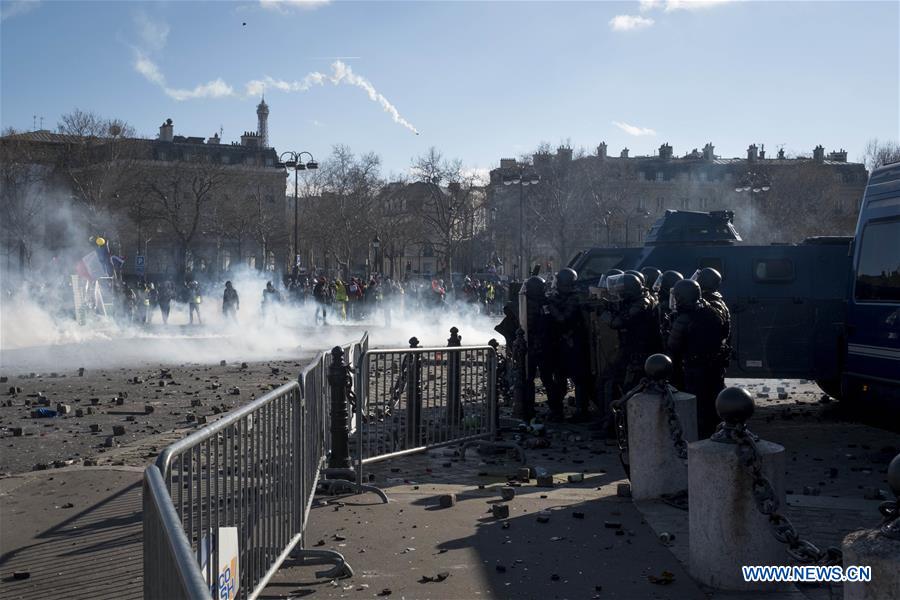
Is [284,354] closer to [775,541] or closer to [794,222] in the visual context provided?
[775,541]

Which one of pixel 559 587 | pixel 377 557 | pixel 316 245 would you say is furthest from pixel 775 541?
pixel 316 245

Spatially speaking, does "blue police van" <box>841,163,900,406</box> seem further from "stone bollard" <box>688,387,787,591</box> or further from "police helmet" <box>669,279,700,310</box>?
"stone bollard" <box>688,387,787,591</box>

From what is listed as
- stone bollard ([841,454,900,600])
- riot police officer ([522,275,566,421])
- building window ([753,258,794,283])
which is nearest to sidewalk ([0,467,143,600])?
stone bollard ([841,454,900,600])

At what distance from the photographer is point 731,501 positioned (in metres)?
5.31

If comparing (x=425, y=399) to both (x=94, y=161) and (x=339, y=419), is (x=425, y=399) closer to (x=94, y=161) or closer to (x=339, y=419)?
(x=339, y=419)

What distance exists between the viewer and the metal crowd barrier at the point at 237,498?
2.85 m

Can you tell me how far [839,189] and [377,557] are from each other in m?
99.5

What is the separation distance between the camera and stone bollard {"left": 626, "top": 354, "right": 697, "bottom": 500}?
24.5ft

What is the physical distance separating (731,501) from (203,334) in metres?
28.6

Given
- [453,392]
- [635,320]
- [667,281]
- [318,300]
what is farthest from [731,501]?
[318,300]

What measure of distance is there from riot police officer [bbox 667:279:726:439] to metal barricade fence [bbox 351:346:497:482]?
7.92ft

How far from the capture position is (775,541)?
534 cm

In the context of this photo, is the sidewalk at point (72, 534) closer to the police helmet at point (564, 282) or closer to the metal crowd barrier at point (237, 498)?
the metal crowd barrier at point (237, 498)

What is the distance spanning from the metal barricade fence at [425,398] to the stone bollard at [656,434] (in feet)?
8.85
